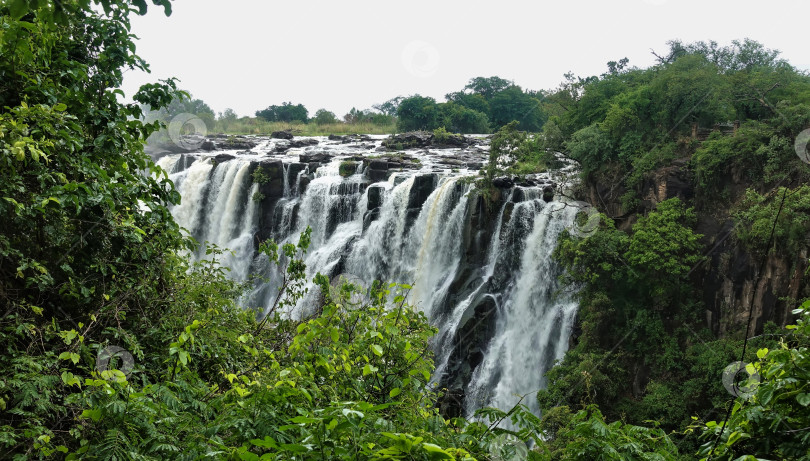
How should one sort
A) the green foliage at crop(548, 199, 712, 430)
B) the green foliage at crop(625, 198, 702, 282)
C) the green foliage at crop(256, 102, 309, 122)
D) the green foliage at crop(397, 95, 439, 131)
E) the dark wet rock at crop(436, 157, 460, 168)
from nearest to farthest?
the green foliage at crop(548, 199, 712, 430) < the green foliage at crop(625, 198, 702, 282) < the dark wet rock at crop(436, 157, 460, 168) < the green foliage at crop(397, 95, 439, 131) < the green foliage at crop(256, 102, 309, 122)

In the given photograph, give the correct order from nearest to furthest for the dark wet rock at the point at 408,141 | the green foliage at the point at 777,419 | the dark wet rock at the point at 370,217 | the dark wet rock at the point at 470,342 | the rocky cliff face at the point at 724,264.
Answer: the green foliage at the point at 777,419 < the rocky cliff face at the point at 724,264 < the dark wet rock at the point at 470,342 < the dark wet rock at the point at 370,217 < the dark wet rock at the point at 408,141

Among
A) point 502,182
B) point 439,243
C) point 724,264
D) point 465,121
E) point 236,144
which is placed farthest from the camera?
point 465,121

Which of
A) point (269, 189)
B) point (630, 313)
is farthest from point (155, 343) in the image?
point (269, 189)

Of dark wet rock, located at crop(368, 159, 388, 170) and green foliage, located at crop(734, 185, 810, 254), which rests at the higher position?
dark wet rock, located at crop(368, 159, 388, 170)

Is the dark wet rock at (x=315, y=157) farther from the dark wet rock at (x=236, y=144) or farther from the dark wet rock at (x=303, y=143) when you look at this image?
the dark wet rock at (x=236, y=144)

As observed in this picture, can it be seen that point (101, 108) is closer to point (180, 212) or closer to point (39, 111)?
point (39, 111)

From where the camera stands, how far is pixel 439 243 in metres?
18.2

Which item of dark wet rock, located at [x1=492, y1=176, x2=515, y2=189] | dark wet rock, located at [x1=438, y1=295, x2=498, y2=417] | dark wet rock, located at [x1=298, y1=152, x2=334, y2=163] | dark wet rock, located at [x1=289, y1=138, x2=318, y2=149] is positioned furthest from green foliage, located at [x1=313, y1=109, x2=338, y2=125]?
dark wet rock, located at [x1=438, y1=295, x2=498, y2=417]

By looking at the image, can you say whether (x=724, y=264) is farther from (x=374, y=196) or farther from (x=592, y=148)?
(x=374, y=196)

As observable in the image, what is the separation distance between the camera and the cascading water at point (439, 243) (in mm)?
15281

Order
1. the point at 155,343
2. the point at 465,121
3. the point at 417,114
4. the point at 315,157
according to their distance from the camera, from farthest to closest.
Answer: the point at 465,121 → the point at 417,114 → the point at 315,157 → the point at 155,343

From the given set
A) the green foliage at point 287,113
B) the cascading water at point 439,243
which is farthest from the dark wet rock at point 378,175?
the green foliage at point 287,113

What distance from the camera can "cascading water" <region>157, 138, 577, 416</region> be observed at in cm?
1528

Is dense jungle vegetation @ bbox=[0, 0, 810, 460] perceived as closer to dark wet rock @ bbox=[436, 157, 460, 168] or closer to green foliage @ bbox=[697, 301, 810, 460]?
green foliage @ bbox=[697, 301, 810, 460]
